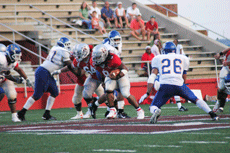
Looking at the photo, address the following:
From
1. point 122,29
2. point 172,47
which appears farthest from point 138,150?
point 122,29

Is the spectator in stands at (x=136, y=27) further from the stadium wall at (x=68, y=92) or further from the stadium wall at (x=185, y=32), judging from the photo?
the stadium wall at (x=68, y=92)

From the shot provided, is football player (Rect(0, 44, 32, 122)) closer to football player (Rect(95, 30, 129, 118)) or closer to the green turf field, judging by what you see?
football player (Rect(95, 30, 129, 118))

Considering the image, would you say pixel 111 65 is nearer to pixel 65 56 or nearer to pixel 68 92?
pixel 65 56

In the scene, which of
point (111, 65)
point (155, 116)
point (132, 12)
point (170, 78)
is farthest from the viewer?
point (132, 12)

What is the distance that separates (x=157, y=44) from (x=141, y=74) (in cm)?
119

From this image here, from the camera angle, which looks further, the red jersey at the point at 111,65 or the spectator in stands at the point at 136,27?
the spectator in stands at the point at 136,27

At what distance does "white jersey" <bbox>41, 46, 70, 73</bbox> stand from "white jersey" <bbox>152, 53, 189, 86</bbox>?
9.80 feet

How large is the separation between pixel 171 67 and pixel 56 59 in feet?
11.1

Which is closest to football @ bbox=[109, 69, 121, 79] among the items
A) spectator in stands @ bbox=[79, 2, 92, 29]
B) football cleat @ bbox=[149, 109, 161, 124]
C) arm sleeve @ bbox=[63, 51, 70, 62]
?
football cleat @ bbox=[149, 109, 161, 124]

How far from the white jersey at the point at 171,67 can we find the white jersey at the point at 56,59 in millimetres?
2986

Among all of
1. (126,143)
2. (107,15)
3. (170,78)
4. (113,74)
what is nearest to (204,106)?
(170,78)

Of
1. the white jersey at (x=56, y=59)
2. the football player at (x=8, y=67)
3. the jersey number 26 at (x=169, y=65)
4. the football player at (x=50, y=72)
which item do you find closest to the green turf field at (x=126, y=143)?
the jersey number 26 at (x=169, y=65)

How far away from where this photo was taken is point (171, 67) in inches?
278

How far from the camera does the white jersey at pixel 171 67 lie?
7.00 meters
